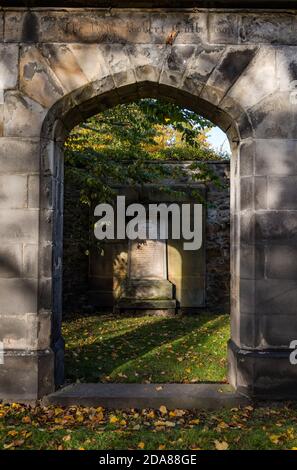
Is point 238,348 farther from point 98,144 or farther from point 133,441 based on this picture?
point 98,144

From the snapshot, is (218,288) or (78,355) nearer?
(78,355)

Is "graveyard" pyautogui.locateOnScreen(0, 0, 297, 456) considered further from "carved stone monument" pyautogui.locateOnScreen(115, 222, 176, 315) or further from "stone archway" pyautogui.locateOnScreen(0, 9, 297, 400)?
"carved stone monument" pyautogui.locateOnScreen(115, 222, 176, 315)

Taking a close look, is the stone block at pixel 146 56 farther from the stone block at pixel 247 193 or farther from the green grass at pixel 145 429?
the green grass at pixel 145 429

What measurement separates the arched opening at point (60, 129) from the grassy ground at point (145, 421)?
0.59 metres

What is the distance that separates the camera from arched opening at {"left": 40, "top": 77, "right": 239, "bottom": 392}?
4191mm

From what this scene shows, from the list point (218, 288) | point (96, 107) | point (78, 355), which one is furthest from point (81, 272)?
point (96, 107)

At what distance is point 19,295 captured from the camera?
13.6 feet

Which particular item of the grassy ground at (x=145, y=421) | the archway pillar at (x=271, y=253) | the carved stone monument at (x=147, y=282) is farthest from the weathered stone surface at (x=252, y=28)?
the carved stone monument at (x=147, y=282)

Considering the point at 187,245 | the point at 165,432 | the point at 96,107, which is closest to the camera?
the point at 165,432

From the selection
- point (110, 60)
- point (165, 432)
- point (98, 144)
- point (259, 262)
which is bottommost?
point (165, 432)

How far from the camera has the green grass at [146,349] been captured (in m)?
4.87

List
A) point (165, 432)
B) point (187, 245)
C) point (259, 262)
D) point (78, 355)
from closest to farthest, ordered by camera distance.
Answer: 1. point (165, 432)
2. point (259, 262)
3. point (78, 355)
4. point (187, 245)
